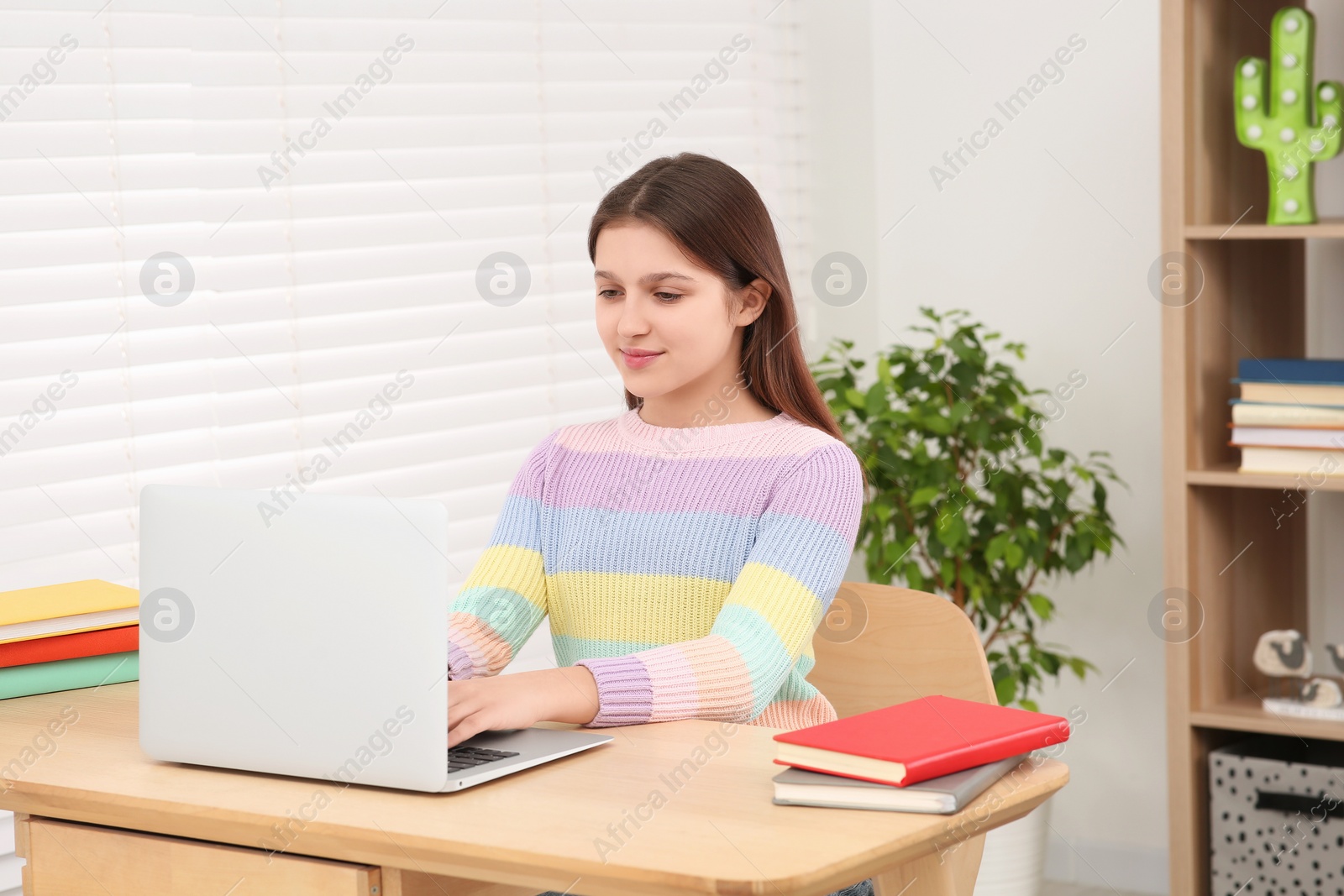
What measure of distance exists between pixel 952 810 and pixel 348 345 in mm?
1640

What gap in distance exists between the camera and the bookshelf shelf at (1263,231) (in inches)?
89.5

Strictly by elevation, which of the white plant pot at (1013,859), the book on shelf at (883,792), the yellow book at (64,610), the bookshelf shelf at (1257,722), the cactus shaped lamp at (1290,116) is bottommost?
the white plant pot at (1013,859)

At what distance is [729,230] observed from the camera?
64.0 inches

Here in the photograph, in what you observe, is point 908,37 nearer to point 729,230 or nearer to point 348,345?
point 348,345

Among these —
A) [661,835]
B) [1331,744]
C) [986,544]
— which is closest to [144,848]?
[661,835]

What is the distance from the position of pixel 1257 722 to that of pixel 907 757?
1521 mm

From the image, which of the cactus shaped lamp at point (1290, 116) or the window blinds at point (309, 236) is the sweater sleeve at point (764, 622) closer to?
the window blinds at point (309, 236)

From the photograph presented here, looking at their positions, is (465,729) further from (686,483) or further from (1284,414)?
(1284,414)

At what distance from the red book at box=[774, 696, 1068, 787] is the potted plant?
144 cm

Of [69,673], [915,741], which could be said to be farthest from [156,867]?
[915,741]

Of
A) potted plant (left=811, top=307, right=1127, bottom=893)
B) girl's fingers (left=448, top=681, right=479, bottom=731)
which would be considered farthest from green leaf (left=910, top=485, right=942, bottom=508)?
girl's fingers (left=448, top=681, right=479, bottom=731)

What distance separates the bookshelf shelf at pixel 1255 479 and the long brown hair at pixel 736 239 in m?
0.97

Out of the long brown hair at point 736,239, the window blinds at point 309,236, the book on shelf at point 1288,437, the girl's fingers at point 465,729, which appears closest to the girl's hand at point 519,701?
the girl's fingers at point 465,729

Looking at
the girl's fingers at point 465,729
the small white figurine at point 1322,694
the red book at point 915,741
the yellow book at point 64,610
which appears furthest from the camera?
the small white figurine at point 1322,694
